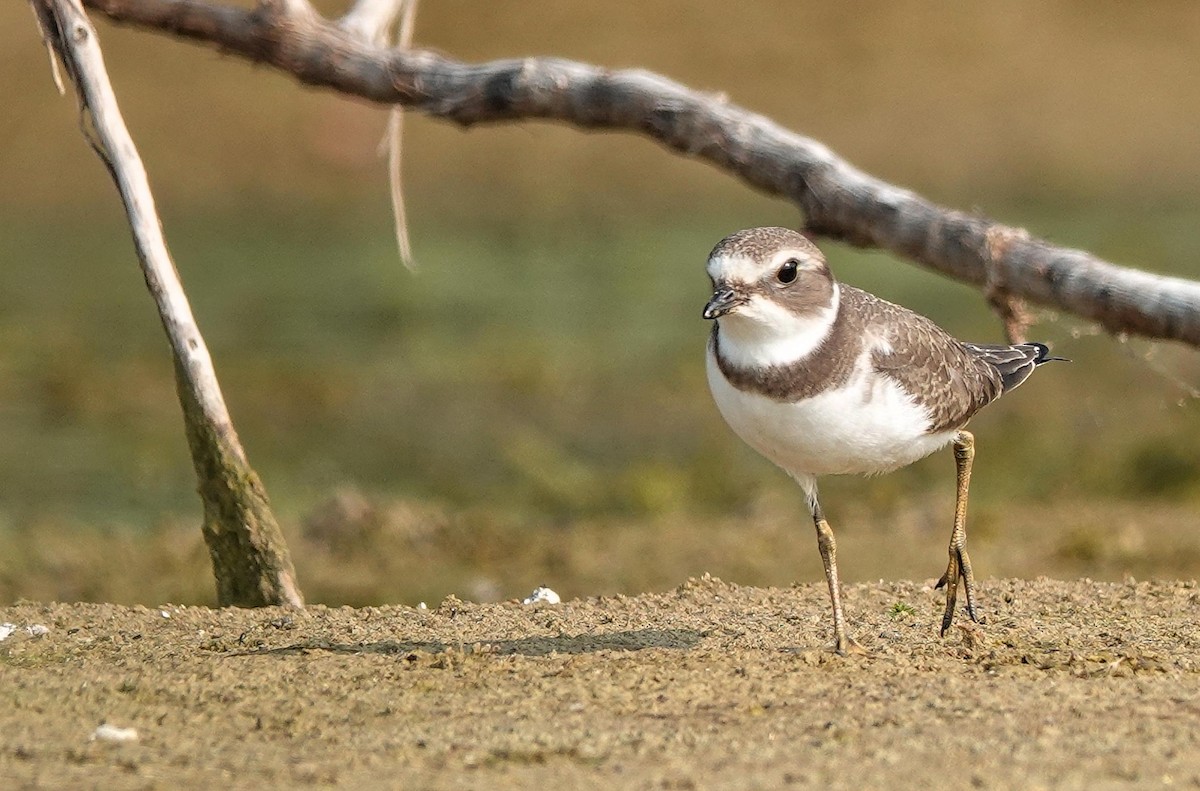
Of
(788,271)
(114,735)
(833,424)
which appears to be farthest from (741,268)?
(114,735)

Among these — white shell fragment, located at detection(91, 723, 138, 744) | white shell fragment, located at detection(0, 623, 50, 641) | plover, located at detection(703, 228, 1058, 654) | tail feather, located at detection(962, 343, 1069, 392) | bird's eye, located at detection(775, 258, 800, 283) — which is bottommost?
white shell fragment, located at detection(91, 723, 138, 744)

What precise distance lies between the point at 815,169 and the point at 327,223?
10.5 meters

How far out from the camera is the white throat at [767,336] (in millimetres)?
5035

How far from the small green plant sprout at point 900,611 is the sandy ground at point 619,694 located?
0.04 meters

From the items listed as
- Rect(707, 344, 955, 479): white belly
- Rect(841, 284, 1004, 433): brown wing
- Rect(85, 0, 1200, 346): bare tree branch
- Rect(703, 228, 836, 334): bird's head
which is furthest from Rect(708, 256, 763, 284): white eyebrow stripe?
Rect(85, 0, 1200, 346): bare tree branch

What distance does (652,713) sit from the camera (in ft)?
15.3

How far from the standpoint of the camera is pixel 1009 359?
6.23 meters

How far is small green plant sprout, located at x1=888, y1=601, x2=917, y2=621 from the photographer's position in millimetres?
5923

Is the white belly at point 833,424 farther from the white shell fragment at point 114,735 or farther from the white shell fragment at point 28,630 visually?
the white shell fragment at point 28,630

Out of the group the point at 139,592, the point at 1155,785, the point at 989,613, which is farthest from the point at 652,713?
the point at 139,592

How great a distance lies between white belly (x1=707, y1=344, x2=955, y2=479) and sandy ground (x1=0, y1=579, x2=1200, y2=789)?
1.95ft

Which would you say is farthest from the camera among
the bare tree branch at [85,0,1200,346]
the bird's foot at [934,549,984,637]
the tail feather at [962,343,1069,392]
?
the bare tree branch at [85,0,1200,346]

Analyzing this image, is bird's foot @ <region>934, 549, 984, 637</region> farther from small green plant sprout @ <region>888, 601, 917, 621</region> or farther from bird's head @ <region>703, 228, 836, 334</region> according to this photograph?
bird's head @ <region>703, 228, 836, 334</region>

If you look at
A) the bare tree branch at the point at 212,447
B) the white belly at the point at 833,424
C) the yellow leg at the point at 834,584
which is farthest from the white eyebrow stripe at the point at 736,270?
the bare tree branch at the point at 212,447
